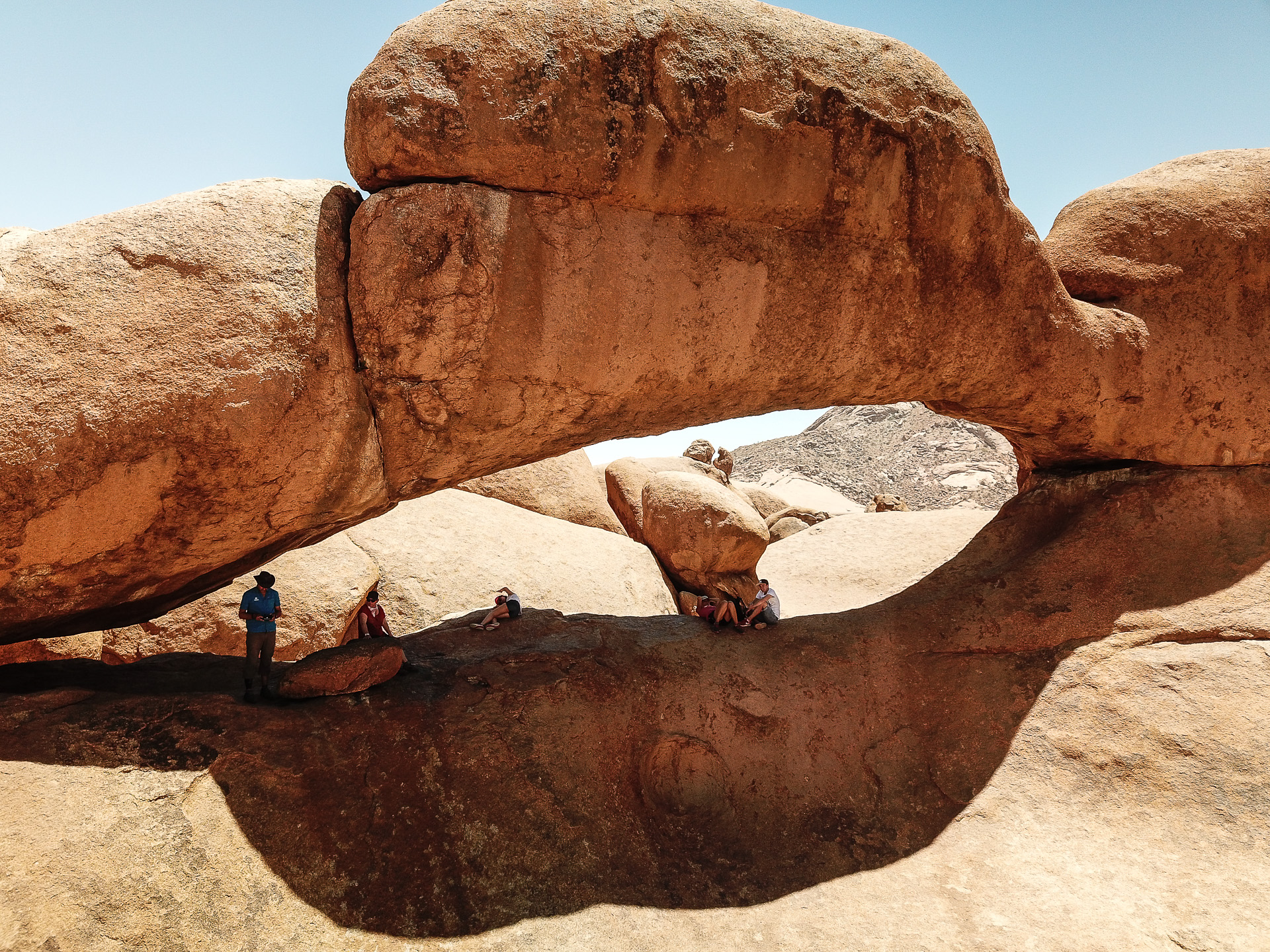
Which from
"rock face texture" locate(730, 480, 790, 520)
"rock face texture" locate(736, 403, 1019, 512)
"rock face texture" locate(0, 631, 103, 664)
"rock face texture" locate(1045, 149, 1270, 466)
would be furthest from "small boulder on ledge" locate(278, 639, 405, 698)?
"rock face texture" locate(736, 403, 1019, 512)

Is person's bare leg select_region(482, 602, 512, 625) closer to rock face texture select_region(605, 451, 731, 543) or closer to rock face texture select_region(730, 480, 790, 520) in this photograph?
rock face texture select_region(605, 451, 731, 543)

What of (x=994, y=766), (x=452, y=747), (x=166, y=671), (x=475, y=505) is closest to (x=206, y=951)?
(x=452, y=747)

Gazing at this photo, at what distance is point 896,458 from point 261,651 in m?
21.4

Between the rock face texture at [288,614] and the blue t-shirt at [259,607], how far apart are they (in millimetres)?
1434

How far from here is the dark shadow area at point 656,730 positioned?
3576 mm

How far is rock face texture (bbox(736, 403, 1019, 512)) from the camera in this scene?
68.9ft

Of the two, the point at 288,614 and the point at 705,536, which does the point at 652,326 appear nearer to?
the point at 288,614

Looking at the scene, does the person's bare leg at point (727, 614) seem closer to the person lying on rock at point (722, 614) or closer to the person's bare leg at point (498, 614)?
the person lying on rock at point (722, 614)

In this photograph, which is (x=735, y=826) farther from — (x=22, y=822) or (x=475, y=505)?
(x=475, y=505)

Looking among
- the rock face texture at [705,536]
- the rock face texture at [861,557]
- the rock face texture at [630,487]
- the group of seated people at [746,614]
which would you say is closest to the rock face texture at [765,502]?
the rock face texture at [630,487]

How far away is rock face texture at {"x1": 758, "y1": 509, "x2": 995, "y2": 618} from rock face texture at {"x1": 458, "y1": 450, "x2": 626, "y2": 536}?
2.10 metres

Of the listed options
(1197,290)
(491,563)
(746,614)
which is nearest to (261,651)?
(746,614)

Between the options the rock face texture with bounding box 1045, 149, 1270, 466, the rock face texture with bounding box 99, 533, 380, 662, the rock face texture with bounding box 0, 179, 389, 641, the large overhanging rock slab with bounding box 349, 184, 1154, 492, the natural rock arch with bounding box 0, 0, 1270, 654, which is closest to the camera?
the rock face texture with bounding box 0, 179, 389, 641

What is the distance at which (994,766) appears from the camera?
4441mm
